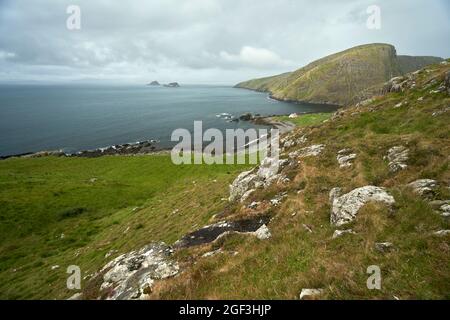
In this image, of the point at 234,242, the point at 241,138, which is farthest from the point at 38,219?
the point at 241,138

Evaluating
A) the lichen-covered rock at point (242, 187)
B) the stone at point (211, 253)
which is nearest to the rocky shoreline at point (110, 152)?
the lichen-covered rock at point (242, 187)

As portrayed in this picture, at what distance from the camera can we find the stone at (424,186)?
1424 cm

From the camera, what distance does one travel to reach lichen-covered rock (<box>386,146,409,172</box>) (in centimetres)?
1877

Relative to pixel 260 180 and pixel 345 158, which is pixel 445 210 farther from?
pixel 260 180

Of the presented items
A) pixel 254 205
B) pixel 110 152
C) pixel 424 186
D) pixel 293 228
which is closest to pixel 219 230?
pixel 254 205

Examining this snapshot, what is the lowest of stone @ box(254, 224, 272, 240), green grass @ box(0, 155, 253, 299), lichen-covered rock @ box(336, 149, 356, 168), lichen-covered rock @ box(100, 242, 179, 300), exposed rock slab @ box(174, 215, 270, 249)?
green grass @ box(0, 155, 253, 299)

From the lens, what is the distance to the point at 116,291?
1440 centimetres

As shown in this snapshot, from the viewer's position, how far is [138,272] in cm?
1545

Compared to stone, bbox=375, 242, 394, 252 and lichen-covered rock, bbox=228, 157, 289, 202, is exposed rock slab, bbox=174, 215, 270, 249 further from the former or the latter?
stone, bbox=375, 242, 394, 252

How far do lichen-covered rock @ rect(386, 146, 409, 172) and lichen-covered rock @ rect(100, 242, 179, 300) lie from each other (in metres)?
15.1

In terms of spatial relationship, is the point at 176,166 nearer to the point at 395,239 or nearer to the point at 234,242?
the point at 234,242

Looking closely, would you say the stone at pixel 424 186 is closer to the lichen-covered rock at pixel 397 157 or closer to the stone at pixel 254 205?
the lichen-covered rock at pixel 397 157

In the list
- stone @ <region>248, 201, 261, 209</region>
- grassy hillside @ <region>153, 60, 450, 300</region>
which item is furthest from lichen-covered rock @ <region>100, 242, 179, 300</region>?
stone @ <region>248, 201, 261, 209</region>

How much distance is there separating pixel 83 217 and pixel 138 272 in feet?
109
